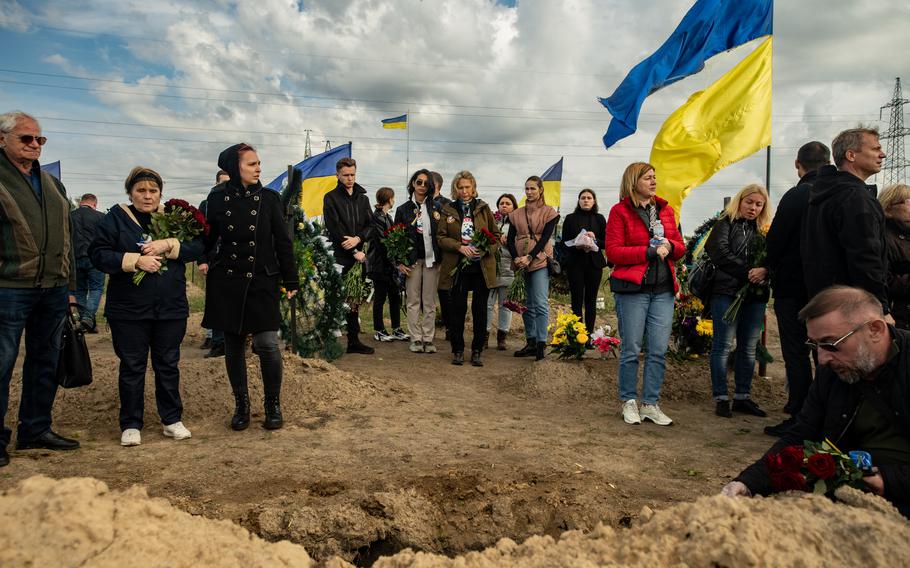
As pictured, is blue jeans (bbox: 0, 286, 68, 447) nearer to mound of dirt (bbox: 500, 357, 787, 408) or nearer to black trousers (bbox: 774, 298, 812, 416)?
mound of dirt (bbox: 500, 357, 787, 408)

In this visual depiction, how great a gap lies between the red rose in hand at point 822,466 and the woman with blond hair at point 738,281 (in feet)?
10.8

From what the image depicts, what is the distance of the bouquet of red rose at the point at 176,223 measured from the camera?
4574 millimetres

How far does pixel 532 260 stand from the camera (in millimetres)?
7699

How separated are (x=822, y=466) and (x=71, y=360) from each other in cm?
448

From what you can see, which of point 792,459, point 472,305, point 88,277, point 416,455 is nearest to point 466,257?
point 472,305

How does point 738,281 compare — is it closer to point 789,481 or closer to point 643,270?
point 643,270

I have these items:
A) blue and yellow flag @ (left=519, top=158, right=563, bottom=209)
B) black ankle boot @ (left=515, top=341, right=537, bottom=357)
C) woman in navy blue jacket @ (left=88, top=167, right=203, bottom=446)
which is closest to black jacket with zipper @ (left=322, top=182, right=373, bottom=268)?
black ankle boot @ (left=515, top=341, right=537, bottom=357)

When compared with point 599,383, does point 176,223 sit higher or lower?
higher

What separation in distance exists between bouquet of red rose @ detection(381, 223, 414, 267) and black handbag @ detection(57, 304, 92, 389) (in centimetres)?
430

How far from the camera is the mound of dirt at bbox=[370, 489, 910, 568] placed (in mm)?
1920

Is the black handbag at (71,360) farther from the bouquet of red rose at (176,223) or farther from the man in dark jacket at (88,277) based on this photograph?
the man in dark jacket at (88,277)

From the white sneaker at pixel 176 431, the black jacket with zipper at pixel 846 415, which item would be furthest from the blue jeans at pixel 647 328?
the white sneaker at pixel 176 431

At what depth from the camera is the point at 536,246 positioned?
7625mm

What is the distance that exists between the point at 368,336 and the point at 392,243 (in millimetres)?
2374
